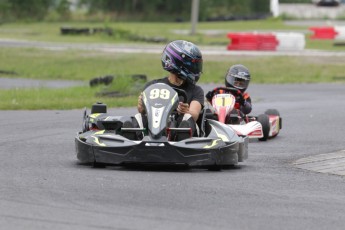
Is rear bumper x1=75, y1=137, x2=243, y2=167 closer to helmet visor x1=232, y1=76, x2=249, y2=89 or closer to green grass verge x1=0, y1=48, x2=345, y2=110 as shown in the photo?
helmet visor x1=232, y1=76, x2=249, y2=89

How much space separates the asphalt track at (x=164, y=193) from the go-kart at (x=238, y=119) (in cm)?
26

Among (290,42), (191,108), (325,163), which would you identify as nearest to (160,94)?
(191,108)

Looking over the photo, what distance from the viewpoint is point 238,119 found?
11.3 m

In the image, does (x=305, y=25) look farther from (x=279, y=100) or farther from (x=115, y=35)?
(x=279, y=100)

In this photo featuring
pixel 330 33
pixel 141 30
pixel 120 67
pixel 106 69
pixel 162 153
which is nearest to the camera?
pixel 162 153

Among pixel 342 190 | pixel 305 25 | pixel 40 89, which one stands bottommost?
pixel 305 25

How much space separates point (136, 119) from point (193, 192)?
1987 mm

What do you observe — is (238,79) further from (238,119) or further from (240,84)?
(238,119)

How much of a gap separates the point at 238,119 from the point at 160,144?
3344 mm

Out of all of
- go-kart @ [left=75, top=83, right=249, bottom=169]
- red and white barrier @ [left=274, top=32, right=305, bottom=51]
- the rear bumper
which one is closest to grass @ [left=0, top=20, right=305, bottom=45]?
red and white barrier @ [left=274, top=32, right=305, bottom=51]

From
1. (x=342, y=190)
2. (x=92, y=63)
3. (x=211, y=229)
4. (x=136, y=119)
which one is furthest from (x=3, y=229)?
(x=92, y=63)

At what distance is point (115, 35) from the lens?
129 feet

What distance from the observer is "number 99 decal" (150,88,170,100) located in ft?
27.8

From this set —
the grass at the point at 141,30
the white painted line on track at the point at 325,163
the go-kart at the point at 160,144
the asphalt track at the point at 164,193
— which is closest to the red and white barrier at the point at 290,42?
the grass at the point at 141,30
